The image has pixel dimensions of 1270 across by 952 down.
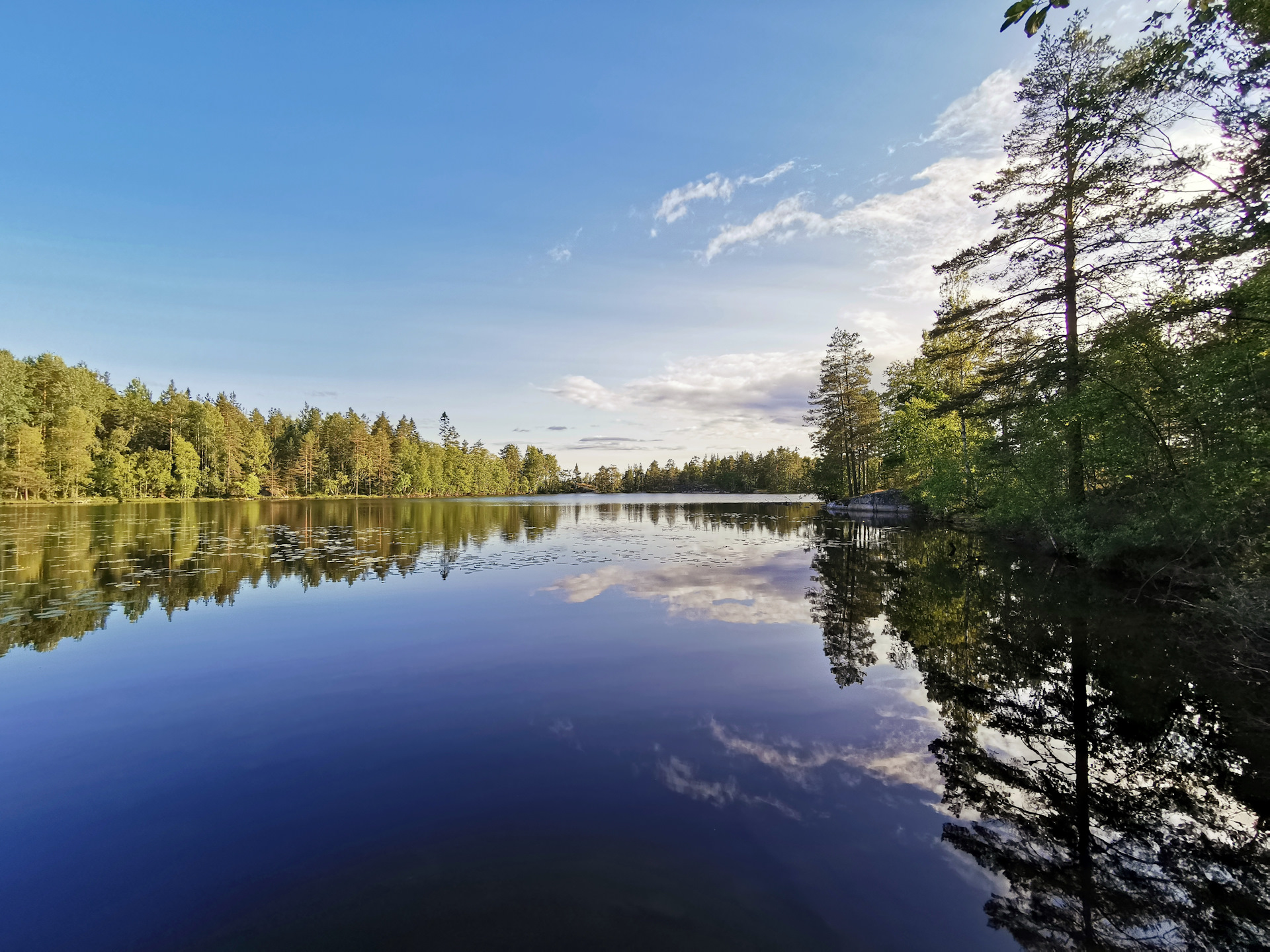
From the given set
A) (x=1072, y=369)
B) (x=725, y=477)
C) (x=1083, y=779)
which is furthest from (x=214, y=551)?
(x=725, y=477)

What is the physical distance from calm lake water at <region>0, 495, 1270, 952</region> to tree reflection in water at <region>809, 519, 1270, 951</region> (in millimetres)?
39

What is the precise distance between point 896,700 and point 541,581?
38.5 ft

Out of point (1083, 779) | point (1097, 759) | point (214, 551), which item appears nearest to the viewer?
point (1083, 779)

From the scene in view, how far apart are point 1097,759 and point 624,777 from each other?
5.81 metres

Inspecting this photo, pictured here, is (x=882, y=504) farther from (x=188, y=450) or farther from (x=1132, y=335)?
(x=188, y=450)

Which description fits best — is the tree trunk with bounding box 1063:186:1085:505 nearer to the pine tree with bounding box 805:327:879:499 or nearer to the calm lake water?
the calm lake water

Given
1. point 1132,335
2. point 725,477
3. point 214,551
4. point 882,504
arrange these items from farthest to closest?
1. point 725,477
2. point 882,504
3. point 214,551
4. point 1132,335

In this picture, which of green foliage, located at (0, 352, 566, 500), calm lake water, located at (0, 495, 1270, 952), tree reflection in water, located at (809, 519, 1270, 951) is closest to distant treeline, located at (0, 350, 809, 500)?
green foliage, located at (0, 352, 566, 500)

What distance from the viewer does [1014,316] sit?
19359 millimetres

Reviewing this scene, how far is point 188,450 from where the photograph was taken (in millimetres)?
74625

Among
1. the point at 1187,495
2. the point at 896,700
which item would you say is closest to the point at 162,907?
the point at 896,700

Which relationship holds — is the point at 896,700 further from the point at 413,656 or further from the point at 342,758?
the point at 413,656

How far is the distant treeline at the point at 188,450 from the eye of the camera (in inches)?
2324

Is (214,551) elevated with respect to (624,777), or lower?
elevated
